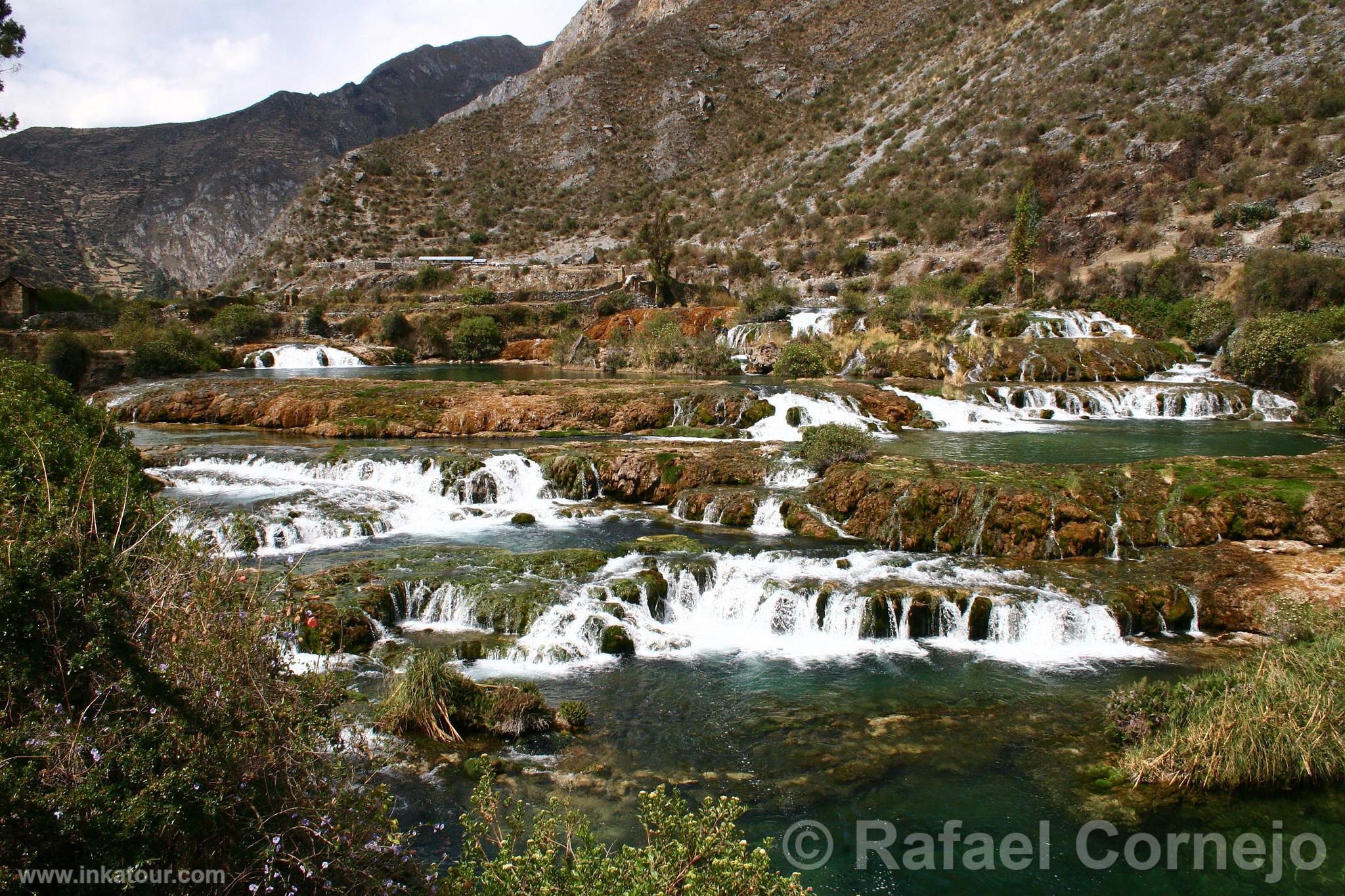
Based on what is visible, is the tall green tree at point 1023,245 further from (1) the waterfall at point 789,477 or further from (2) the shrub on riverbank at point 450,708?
(2) the shrub on riverbank at point 450,708

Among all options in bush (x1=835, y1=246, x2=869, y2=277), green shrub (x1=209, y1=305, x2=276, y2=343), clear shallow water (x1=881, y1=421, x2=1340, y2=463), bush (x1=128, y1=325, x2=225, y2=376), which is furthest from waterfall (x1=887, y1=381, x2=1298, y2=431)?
green shrub (x1=209, y1=305, x2=276, y2=343)

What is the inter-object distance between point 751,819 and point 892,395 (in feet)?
57.9

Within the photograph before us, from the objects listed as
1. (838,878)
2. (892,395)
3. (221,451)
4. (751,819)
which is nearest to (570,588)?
(751,819)

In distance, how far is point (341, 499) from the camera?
551 inches

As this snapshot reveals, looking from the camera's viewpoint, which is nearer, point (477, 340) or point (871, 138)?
point (477, 340)

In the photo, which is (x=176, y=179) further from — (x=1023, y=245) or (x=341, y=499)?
(x=341, y=499)

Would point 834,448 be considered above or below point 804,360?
below

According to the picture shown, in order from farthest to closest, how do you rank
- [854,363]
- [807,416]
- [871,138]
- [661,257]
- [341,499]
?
1. [871,138]
2. [661,257]
3. [854,363]
4. [807,416]
5. [341,499]

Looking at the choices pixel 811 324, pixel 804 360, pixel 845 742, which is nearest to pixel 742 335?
pixel 811 324

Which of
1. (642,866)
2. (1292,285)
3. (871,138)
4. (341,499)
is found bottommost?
(642,866)

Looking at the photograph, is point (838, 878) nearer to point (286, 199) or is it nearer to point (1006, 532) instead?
point (1006, 532)

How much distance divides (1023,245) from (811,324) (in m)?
11.3

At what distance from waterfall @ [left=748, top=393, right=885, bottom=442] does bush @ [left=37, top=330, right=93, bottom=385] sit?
24723 millimetres

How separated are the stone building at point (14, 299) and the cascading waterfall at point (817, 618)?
130 ft
